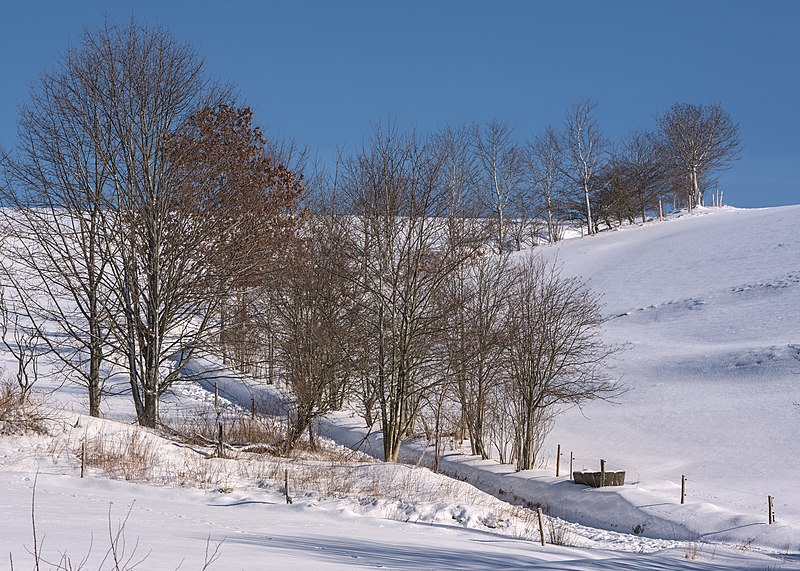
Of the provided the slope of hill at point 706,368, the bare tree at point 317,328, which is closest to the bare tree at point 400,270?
the bare tree at point 317,328

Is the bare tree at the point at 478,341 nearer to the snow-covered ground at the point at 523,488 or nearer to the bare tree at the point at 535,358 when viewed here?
the bare tree at the point at 535,358

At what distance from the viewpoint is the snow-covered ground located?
8836 mm

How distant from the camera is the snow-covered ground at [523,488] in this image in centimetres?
884

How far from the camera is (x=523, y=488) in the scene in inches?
864

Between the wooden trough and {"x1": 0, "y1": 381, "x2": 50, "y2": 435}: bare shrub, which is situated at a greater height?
{"x1": 0, "y1": 381, "x2": 50, "y2": 435}: bare shrub

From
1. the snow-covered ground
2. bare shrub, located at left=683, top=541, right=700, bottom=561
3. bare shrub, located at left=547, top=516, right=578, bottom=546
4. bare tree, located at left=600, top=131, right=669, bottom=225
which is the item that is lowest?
bare shrub, located at left=683, top=541, right=700, bottom=561

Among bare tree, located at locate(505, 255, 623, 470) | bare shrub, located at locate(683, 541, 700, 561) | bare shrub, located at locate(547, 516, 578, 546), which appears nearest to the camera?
bare shrub, located at locate(547, 516, 578, 546)

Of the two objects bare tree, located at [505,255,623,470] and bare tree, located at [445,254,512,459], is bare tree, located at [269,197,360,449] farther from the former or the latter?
bare tree, located at [505,255,623,470]

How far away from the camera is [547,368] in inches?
987

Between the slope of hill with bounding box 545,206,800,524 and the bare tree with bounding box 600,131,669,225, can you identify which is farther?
the bare tree with bounding box 600,131,669,225

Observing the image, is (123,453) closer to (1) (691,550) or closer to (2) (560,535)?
(2) (560,535)

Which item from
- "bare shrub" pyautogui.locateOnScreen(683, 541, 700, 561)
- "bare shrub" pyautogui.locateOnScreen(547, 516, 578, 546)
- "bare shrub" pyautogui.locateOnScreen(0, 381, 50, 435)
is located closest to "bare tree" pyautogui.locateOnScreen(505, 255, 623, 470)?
"bare shrub" pyautogui.locateOnScreen(547, 516, 578, 546)

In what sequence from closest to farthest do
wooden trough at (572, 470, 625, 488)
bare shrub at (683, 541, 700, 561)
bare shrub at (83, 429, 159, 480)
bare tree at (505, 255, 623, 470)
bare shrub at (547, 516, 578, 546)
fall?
bare shrub at (547, 516, 578, 546) < bare shrub at (683, 541, 700, 561) < bare shrub at (83, 429, 159, 480) < wooden trough at (572, 470, 625, 488) < bare tree at (505, 255, 623, 470)

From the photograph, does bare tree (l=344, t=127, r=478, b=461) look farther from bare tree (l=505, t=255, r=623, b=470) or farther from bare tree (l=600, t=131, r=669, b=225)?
bare tree (l=600, t=131, r=669, b=225)
